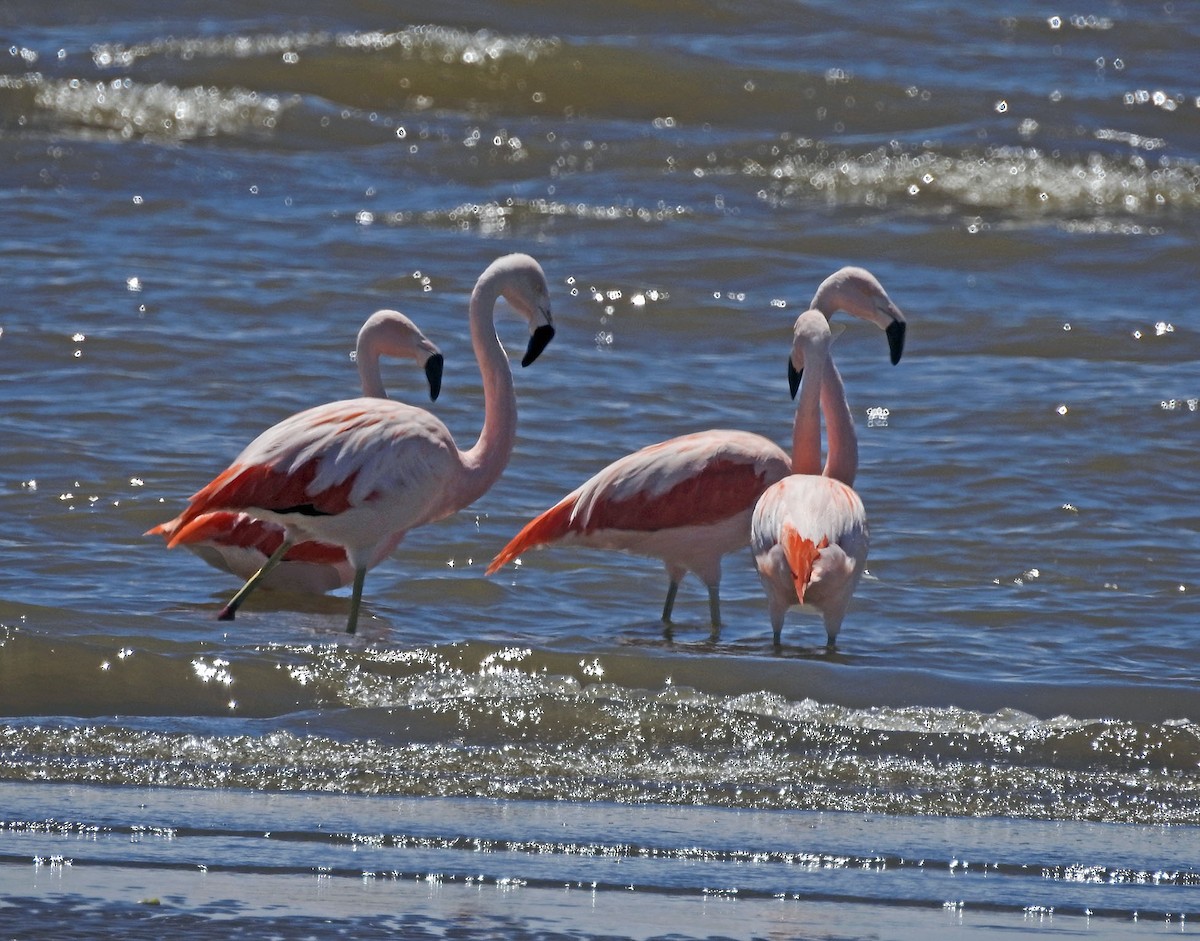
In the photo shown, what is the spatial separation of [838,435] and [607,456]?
2.13m

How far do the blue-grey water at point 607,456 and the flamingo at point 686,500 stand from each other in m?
0.28

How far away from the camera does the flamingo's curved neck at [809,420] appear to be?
24.0 feet

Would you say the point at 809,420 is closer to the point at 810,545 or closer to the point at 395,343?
the point at 810,545

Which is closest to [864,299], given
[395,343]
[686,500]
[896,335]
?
[896,335]

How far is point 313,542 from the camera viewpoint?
24.7 feet

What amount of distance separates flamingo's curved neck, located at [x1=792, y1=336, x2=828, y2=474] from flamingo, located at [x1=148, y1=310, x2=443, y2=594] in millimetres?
1356

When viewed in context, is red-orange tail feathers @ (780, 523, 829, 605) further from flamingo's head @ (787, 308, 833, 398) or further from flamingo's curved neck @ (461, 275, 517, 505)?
flamingo's curved neck @ (461, 275, 517, 505)

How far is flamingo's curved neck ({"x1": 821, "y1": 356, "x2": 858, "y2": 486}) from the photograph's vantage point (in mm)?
7324

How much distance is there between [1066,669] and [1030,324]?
553 centimetres

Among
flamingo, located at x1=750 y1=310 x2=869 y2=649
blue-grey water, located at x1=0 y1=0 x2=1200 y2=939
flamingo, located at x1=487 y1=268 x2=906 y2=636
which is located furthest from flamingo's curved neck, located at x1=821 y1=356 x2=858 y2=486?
blue-grey water, located at x1=0 y1=0 x2=1200 y2=939

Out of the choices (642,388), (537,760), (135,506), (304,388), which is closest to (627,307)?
(642,388)

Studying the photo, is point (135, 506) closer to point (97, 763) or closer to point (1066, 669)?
point (97, 763)

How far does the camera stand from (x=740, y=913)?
13.2 ft

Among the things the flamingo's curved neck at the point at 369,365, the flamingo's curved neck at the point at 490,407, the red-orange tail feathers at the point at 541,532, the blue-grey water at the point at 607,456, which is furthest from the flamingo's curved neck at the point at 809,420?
the flamingo's curved neck at the point at 369,365
